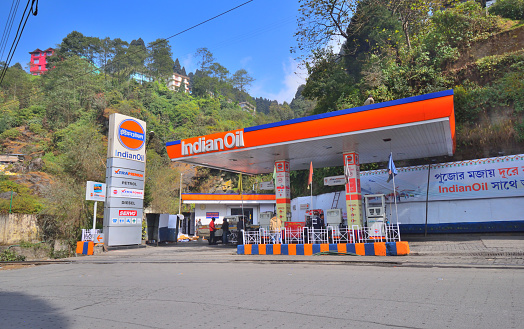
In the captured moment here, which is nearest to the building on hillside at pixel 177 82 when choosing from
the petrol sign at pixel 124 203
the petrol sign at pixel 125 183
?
the petrol sign at pixel 125 183

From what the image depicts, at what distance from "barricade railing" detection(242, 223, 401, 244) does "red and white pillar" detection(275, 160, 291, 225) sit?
202 cm

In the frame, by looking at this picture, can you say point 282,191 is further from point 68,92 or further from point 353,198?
point 68,92

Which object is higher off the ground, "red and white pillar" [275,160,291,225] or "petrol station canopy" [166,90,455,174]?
"petrol station canopy" [166,90,455,174]

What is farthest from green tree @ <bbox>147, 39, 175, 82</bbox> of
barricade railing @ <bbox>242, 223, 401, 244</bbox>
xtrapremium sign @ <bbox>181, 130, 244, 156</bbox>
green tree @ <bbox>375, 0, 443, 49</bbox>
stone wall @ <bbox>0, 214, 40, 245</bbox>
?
barricade railing @ <bbox>242, 223, 401, 244</bbox>

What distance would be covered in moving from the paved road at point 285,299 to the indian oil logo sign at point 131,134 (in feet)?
35.9

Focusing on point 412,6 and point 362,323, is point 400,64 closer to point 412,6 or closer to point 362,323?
point 412,6

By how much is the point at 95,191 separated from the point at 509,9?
3128 cm

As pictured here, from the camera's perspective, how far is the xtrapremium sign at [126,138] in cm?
1891

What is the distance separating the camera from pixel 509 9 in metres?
25.3

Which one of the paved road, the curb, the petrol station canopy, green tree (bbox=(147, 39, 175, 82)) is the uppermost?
green tree (bbox=(147, 39, 175, 82))

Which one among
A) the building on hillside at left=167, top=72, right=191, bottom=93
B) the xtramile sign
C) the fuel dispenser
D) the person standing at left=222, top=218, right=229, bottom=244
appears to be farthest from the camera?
the building on hillside at left=167, top=72, right=191, bottom=93

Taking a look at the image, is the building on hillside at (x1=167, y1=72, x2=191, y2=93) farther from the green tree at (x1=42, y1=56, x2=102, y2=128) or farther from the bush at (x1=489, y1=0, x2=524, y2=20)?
the bush at (x1=489, y1=0, x2=524, y2=20)

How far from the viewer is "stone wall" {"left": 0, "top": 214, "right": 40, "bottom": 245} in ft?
92.5

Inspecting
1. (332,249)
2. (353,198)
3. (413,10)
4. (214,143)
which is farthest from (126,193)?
(413,10)
